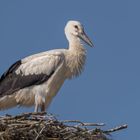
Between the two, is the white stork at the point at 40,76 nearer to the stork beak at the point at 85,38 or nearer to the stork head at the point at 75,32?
the stork beak at the point at 85,38

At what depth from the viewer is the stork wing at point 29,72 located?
50.5 feet

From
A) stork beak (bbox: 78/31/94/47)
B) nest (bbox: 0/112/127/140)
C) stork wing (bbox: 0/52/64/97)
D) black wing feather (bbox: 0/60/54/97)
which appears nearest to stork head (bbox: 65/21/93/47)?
stork beak (bbox: 78/31/94/47)

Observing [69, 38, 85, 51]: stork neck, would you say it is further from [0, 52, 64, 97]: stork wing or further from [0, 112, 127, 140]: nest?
[0, 112, 127, 140]: nest

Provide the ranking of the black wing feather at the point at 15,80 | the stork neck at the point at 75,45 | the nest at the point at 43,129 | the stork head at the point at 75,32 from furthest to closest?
1. the stork head at the point at 75,32
2. the stork neck at the point at 75,45
3. the black wing feather at the point at 15,80
4. the nest at the point at 43,129

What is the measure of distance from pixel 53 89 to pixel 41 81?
0.27 meters

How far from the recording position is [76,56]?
15758 mm

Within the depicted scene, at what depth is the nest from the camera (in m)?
11.9

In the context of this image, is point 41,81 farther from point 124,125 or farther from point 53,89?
point 124,125

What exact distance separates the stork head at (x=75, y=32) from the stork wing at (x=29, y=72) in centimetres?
72

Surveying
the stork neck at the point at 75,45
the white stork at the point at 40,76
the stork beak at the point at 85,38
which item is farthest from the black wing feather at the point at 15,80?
the stork beak at the point at 85,38

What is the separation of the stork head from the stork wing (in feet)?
2.37

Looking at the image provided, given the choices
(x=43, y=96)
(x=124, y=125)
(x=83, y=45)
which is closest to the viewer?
(x=124, y=125)

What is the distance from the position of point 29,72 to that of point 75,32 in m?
1.25

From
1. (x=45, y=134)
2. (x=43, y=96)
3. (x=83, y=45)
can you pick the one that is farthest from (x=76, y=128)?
(x=83, y=45)
